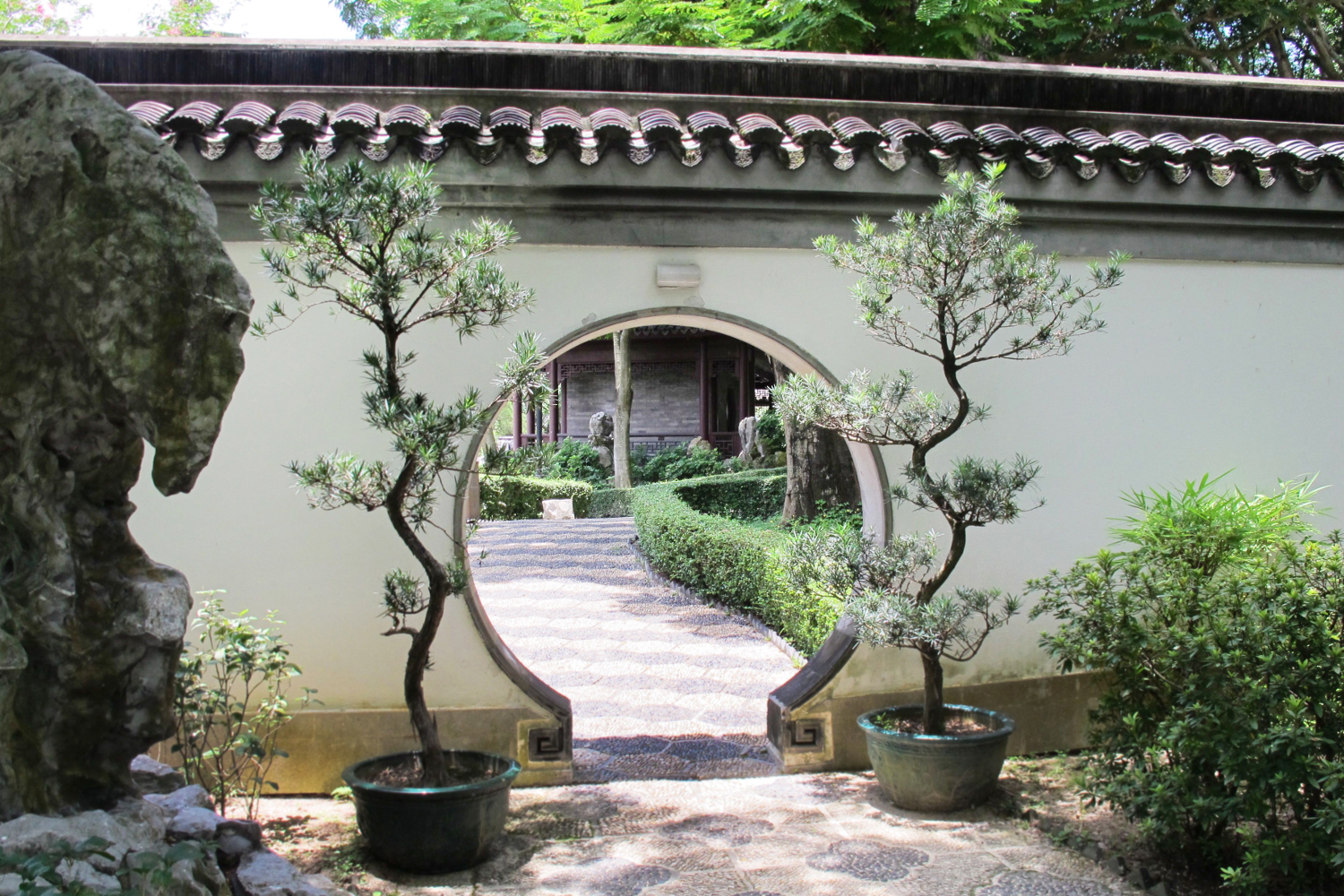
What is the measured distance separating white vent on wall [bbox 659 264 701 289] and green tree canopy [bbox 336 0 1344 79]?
21.0ft

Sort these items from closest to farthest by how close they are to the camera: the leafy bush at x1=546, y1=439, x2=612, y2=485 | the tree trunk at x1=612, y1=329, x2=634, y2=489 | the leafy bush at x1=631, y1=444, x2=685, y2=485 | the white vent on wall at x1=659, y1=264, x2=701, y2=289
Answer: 1. the white vent on wall at x1=659, y1=264, x2=701, y2=289
2. the tree trunk at x1=612, y1=329, x2=634, y2=489
3. the leafy bush at x1=631, y1=444, x2=685, y2=485
4. the leafy bush at x1=546, y1=439, x2=612, y2=485

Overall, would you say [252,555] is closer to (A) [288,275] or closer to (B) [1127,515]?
(A) [288,275]

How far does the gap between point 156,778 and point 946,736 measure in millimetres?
3270

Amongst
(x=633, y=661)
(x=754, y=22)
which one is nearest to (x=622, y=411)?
(x=754, y=22)

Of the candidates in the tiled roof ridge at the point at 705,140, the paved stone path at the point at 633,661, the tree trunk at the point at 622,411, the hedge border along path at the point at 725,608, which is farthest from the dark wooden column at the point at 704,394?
the tiled roof ridge at the point at 705,140

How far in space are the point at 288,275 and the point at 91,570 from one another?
1.57m

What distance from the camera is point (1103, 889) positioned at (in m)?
4.04

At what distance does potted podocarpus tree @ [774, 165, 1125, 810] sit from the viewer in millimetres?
4520

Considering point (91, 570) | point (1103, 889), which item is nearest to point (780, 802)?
point (1103, 889)

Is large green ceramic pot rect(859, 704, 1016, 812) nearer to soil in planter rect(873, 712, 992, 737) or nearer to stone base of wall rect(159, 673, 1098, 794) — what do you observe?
soil in planter rect(873, 712, 992, 737)

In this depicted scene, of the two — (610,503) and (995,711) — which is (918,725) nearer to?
(995,711)

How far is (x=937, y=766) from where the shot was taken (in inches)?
186

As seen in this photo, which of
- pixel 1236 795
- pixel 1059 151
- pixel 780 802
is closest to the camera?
pixel 1236 795

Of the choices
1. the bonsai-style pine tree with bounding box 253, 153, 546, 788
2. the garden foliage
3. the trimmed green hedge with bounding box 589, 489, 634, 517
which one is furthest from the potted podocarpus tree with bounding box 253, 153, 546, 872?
the garden foliage
